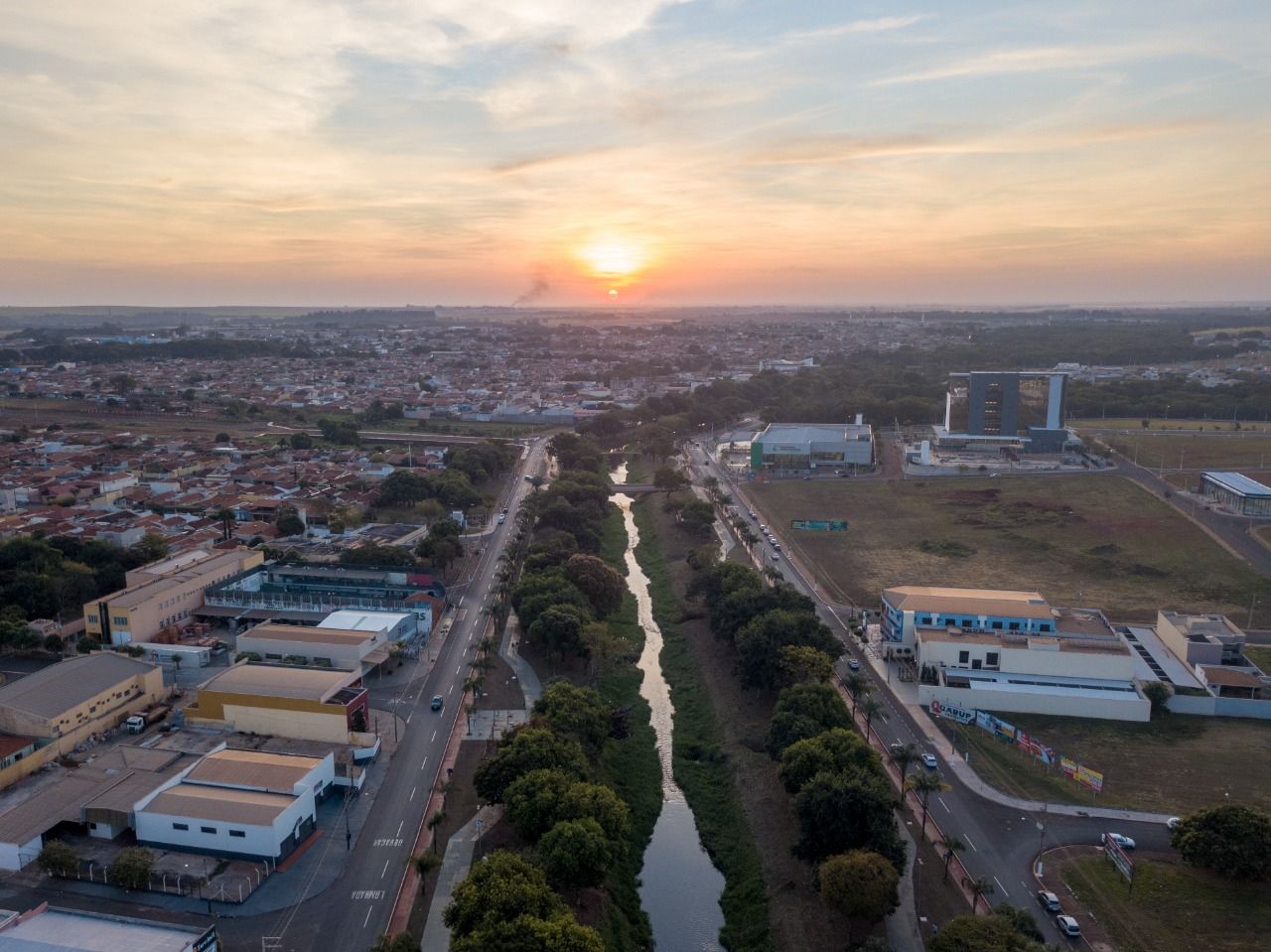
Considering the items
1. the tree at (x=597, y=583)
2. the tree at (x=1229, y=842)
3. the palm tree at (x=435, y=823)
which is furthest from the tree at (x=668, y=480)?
the tree at (x=1229, y=842)

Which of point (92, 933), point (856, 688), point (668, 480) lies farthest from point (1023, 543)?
point (92, 933)

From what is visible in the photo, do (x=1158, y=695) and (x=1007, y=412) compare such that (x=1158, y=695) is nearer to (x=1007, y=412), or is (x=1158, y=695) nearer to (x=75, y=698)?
(x=75, y=698)

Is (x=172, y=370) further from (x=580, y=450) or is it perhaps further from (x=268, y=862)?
(x=268, y=862)

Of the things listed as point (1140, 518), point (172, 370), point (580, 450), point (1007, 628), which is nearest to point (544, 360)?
point (172, 370)

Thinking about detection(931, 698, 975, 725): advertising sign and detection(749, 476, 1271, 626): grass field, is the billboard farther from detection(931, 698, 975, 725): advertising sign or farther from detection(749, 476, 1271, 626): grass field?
detection(931, 698, 975, 725): advertising sign

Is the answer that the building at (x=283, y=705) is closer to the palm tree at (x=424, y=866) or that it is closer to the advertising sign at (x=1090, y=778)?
the palm tree at (x=424, y=866)
